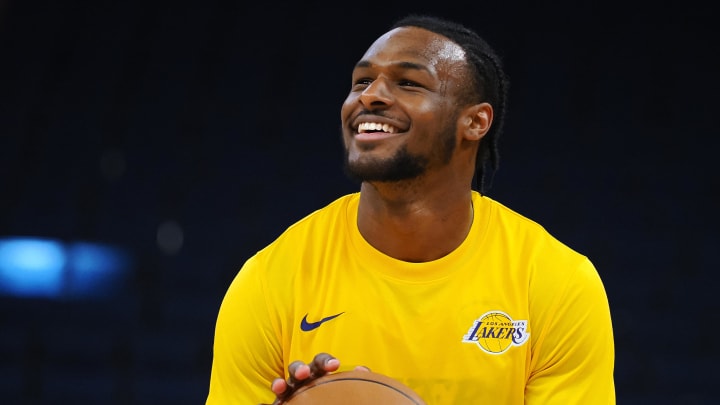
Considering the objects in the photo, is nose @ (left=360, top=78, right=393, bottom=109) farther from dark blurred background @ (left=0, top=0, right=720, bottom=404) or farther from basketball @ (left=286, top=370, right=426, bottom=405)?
dark blurred background @ (left=0, top=0, right=720, bottom=404)

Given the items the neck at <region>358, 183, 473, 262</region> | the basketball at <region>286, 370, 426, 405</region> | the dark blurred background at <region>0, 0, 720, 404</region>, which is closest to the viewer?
the basketball at <region>286, 370, 426, 405</region>

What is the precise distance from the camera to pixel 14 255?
5.34 metres

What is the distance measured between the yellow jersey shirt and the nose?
14.0 inches

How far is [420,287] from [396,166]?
1.02 feet

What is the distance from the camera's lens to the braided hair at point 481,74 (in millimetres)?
2424

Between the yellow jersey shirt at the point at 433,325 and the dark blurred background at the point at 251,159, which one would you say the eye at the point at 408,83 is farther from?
the dark blurred background at the point at 251,159

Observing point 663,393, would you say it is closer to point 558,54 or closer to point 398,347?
point 558,54

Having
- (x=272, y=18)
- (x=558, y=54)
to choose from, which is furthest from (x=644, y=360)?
(x=272, y=18)

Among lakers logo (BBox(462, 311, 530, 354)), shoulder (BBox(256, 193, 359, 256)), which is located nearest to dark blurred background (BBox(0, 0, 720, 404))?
shoulder (BBox(256, 193, 359, 256))

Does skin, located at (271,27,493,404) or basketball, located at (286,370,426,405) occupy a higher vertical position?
skin, located at (271,27,493,404)

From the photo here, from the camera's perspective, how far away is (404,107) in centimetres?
226

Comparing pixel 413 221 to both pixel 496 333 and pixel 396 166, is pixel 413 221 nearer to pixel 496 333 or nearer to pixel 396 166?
pixel 396 166

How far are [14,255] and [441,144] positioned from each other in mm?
3689

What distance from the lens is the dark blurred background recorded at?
17.1 ft
